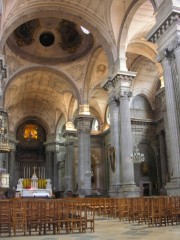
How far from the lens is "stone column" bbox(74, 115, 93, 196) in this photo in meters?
21.3

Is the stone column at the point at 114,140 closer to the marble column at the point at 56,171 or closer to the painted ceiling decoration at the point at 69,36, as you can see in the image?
the painted ceiling decoration at the point at 69,36

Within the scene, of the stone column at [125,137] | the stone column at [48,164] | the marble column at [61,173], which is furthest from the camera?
the stone column at [48,164]

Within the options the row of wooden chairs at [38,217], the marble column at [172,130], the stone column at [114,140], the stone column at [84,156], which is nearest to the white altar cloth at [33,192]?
the stone column at [84,156]

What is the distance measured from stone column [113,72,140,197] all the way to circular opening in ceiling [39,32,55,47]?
29.7ft

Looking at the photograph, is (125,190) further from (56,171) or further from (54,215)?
(56,171)

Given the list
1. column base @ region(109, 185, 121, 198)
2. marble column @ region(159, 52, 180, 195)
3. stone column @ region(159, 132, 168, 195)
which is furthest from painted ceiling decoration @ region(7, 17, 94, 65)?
marble column @ region(159, 52, 180, 195)

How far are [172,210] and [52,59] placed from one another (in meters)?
17.9

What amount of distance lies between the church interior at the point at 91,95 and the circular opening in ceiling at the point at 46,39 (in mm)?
79

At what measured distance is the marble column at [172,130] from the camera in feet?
32.6

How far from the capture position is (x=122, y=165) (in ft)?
48.4

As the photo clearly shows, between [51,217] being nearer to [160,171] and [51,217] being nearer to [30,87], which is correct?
[160,171]

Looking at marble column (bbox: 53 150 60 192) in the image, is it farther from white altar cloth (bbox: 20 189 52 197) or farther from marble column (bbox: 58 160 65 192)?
white altar cloth (bbox: 20 189 52 197)

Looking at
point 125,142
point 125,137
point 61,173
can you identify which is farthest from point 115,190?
point 61,173

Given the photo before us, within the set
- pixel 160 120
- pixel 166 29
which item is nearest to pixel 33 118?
pixel 160 120
